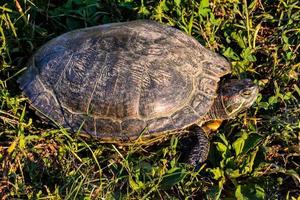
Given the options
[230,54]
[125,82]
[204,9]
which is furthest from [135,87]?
[204,9]

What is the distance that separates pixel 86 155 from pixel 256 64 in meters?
1.74

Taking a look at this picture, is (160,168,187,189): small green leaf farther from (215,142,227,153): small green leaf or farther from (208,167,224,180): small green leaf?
(215,142,227,153): small green leaf

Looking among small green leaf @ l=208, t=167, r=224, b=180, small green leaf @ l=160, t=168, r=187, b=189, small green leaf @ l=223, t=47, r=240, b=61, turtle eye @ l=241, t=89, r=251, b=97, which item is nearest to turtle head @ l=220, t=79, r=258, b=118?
turtle eye @ l=241, t=89, r=251, b=97

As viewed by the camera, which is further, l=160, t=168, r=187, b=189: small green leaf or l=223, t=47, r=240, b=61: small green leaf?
l=223, t=47, r=240, b=61: small green leaf

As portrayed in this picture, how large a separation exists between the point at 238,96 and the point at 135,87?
2.69 ft

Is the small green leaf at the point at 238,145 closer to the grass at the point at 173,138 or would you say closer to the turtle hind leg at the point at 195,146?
the grass at the point at 173,138

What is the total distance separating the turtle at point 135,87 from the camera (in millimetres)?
3605

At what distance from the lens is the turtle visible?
3605mm

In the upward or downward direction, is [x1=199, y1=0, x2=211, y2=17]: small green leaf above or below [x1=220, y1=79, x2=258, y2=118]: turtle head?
above

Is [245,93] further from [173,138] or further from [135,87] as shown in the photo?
[135,87]

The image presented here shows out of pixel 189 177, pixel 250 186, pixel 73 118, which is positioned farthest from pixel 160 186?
pixel 73 118

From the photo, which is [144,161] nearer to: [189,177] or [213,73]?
[189,177]

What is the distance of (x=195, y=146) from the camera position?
143 inches

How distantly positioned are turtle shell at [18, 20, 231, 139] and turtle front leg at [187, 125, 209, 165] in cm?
13
